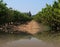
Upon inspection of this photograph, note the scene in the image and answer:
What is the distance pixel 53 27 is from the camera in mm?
35562

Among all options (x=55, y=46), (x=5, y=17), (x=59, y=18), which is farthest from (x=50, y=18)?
(x=55, y=46)

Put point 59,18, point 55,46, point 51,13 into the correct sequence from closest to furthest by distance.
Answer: point 55,46 < point 59,18 < point 51,13

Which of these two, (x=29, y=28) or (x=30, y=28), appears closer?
(x=30, y=28)

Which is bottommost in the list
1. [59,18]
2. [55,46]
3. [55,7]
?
[55,46]

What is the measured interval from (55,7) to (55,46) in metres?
18.7

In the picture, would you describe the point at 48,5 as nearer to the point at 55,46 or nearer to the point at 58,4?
the point at 58,4

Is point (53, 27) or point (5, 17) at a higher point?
point (5, 17)

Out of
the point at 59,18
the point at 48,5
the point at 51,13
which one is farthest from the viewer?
the point at 48,5

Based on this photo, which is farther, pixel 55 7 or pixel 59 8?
pixel 55 7

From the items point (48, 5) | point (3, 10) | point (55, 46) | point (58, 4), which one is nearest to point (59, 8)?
point (58, 4)

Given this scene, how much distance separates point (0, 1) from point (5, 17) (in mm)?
3023

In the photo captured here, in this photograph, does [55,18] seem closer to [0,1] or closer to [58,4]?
[58,4]

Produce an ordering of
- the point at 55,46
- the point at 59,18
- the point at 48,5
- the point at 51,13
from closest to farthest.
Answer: the point at 55,46 → the point at 59,18 → the point at 51,13 → the point at 48,5

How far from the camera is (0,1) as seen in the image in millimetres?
32875
